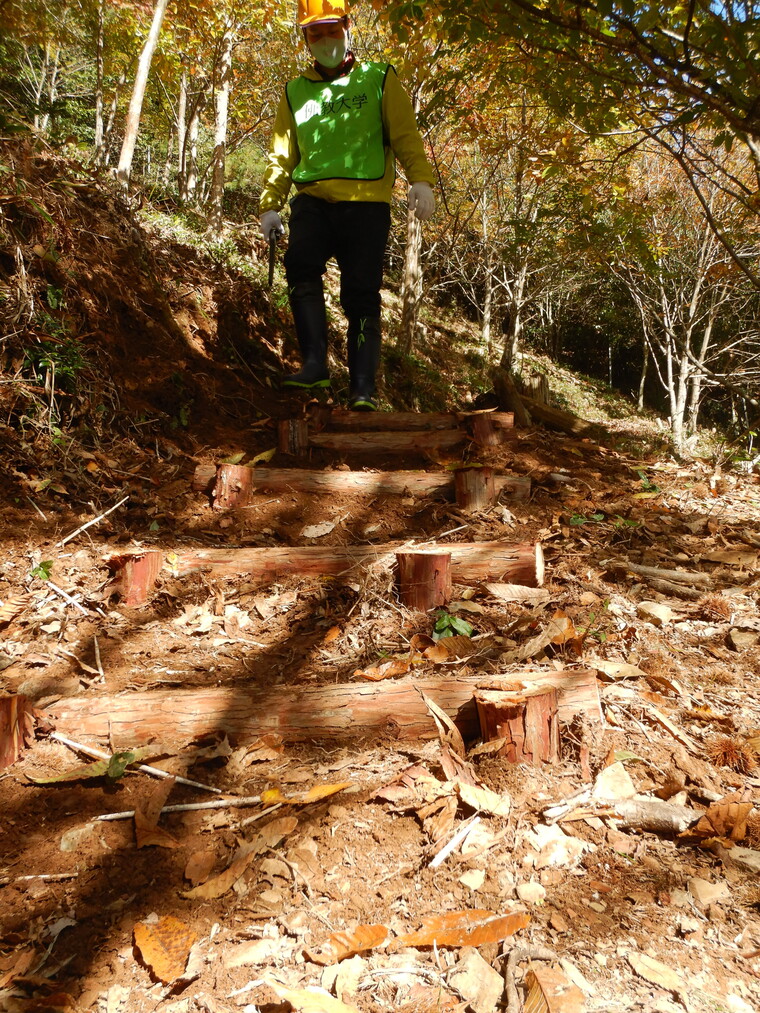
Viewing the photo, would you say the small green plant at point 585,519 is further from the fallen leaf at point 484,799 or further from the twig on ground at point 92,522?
the twig on ground at point 92,522

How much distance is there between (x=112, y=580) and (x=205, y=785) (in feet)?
4.09

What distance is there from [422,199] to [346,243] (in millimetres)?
603

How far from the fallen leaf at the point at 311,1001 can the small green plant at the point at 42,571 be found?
6.59 ft

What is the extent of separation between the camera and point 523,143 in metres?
8.77

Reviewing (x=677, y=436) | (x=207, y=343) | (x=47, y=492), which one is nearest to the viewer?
(x=47, y=492)

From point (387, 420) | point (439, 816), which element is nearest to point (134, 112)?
point (387, 420)

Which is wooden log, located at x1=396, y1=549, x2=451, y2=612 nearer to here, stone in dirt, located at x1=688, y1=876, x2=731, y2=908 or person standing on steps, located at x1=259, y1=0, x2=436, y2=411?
stone in dirt, located at x1=688, y1=876, x2=731, y2=908

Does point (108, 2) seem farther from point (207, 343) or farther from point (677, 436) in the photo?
point (677, 436)

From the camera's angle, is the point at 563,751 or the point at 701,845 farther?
the point at 563,751

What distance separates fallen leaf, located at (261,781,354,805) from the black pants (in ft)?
10.4

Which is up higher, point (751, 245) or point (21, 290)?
point (751, 245)

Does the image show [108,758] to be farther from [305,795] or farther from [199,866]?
[305,795]

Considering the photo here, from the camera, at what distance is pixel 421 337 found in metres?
16.0

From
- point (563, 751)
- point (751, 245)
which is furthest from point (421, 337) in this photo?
point (563, 751)
